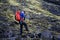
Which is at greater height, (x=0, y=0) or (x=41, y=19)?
(x=0, y=0)

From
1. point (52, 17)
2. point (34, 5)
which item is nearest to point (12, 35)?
point (52, 17)

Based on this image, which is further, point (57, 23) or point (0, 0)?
point (0, 0)

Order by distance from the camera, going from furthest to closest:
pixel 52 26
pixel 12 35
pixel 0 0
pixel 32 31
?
pixel 0 0
pixel 52 26
pixel 32 31
pixel 12 35

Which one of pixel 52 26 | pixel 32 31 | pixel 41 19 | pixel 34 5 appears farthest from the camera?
pixel 34 5

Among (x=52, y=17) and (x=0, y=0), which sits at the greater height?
(x=0, y=0)

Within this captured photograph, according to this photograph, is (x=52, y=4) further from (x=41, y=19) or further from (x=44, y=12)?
(x=41, y=19)

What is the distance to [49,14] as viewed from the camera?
71.0 ft

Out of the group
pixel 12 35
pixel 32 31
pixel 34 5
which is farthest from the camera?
pixel 34 5

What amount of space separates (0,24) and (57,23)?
5.43m

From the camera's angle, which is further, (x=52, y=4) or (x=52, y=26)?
(x=52, y=4)

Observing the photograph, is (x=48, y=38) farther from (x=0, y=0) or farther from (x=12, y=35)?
(x=0, y=0)

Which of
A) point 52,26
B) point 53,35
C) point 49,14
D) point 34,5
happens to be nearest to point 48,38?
point 53,35

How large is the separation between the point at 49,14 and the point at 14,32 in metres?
6.25

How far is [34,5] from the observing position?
75.6 feet
